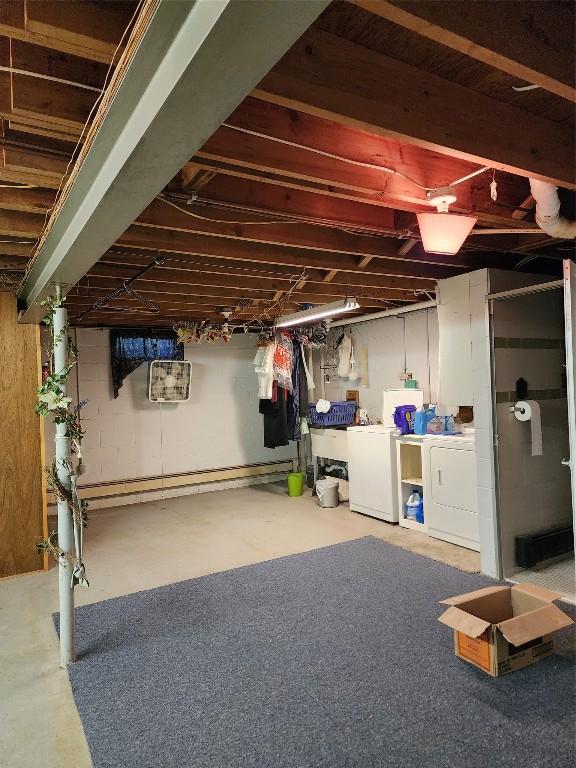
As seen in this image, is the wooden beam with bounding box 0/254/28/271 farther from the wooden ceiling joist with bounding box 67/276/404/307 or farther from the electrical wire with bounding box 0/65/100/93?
the electrical wire with bounding box 0/65/100/93

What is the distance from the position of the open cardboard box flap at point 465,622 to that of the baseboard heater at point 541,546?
1.38 meters

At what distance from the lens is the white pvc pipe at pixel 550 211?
2.32 meters

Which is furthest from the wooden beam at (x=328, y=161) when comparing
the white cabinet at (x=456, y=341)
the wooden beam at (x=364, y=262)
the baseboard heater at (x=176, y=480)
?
the baseboard heater at (x=176, y=480)

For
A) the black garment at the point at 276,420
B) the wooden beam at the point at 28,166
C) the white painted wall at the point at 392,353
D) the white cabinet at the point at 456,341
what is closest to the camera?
the wooden beam at the point at 28,166

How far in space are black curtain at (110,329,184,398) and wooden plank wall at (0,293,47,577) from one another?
214 centimetres

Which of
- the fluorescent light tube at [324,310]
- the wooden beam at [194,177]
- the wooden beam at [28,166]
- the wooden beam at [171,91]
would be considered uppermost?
the wooden beam at [194,177]

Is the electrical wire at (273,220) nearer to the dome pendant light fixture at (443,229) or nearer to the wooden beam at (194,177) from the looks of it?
the wooden beam at (194,177)

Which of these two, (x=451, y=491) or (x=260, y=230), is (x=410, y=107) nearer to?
(x=260, y=230)

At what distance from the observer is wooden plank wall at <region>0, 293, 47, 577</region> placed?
402cm

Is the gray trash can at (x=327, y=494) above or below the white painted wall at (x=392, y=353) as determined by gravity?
below

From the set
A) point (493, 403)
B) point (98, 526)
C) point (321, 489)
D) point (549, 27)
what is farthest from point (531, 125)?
point (98, 526)

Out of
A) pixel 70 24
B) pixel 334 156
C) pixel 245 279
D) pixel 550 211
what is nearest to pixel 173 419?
pixel 245 279

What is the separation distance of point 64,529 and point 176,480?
13.4 feet

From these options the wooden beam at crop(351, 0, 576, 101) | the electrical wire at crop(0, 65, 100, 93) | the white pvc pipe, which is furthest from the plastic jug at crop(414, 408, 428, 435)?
the electrical wire at crop(0, 65, 100, 93)
